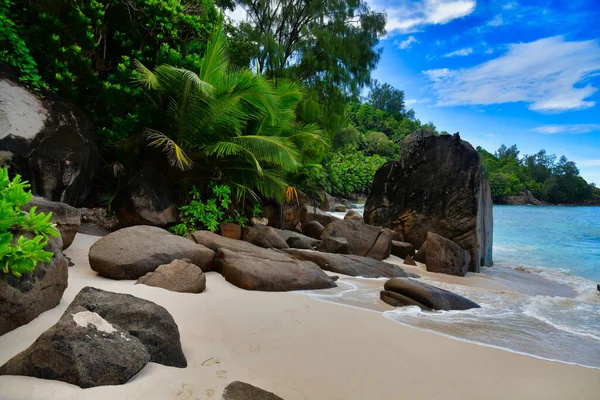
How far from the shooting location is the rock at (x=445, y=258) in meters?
8.47

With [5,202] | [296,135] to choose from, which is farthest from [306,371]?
[296,135]

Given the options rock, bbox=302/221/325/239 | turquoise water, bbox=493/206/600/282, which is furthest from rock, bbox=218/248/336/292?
turquoise water, bbox=493/206/600/282

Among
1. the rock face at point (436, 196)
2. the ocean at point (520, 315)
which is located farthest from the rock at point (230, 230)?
the rock face at point (436, 196)

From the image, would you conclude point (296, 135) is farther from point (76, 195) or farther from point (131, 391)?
point (131, 391)

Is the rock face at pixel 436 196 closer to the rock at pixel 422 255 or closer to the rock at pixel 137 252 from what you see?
the rock at pixel 422 255

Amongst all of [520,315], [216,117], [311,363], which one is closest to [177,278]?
[311,363]

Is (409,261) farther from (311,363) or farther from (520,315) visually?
(311,363)

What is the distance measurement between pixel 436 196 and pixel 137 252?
8776 mm

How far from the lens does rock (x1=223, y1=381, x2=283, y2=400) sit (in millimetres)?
2143

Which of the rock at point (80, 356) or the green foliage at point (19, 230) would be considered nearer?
the rock at point (80, 356)

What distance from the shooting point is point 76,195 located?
7020mm

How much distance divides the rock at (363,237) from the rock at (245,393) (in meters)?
7.01

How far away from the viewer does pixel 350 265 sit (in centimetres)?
709

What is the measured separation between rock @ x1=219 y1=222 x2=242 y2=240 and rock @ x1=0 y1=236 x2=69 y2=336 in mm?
5037
